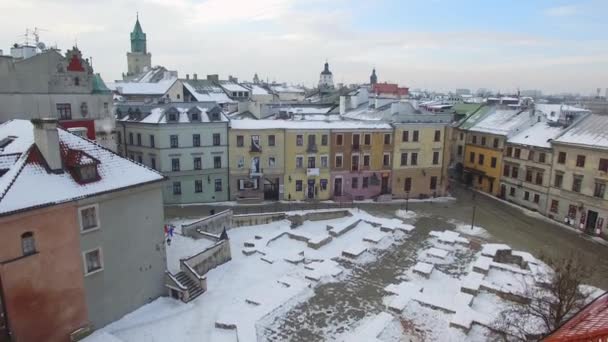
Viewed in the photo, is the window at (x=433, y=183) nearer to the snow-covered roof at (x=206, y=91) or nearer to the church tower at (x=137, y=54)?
the snow-covered roof at (x=206, y=91)

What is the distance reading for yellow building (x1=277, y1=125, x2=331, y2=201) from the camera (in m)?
49.9

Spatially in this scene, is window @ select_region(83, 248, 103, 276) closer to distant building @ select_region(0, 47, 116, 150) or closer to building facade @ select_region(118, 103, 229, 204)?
distant building @ select_region(0, 47, 116, 150)

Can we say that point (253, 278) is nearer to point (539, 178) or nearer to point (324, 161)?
point (324, 161)

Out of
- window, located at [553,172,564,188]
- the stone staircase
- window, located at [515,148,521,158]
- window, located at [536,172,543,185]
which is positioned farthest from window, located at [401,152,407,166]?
the stone staircase

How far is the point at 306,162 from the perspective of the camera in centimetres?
5066

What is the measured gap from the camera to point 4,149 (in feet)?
76.5

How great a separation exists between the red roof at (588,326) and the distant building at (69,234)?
22.0 metres

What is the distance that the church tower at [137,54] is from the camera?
120550mm

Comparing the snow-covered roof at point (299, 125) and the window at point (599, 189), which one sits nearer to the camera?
the window at point (599, 189)

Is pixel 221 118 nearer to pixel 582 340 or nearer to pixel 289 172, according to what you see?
pixel 289 172

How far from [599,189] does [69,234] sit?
47646 millimetres

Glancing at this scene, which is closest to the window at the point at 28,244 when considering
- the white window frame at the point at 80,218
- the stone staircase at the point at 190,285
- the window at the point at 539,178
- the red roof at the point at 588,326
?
the white window frame at the point at 80,218

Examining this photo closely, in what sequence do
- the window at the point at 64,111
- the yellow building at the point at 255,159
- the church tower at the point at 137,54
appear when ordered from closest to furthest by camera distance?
1. the window at the point at 64,111
2. the yellow building at the point at 255,159
3. the church tower at the point at 137,54

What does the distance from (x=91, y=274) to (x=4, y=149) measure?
28.3ft
